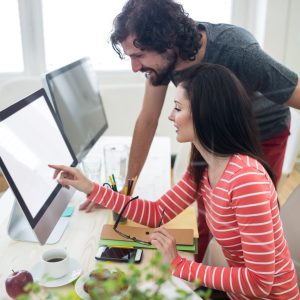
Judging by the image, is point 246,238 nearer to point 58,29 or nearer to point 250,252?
point 250,252

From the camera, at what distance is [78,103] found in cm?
163

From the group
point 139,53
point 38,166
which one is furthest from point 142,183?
point 38,166

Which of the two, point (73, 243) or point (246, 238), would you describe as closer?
point (246, 238)

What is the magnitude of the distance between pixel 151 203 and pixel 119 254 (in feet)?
0.82

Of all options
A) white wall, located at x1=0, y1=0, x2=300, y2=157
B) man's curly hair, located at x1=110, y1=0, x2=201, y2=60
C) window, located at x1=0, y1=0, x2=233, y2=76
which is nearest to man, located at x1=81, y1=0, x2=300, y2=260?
man's curly hair, located at x1=110, y1=0, x2=201, y2=60

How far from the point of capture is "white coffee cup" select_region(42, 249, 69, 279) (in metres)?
0.94

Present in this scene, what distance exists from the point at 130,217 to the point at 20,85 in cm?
201

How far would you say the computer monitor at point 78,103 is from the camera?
1.42 m

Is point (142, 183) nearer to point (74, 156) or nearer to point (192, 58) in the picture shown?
point (74, 156)

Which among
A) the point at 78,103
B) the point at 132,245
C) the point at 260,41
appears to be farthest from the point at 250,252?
the point at 260,41

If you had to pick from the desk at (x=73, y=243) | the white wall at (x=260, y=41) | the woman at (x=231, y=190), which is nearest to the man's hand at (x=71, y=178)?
the woman at (x=231, y=190)

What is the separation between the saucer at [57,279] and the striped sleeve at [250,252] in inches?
8.8

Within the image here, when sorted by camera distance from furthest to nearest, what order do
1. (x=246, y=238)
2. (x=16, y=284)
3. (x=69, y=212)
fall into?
(x=69, y=212)
(x=246, y=238)
(x=16, y=284)

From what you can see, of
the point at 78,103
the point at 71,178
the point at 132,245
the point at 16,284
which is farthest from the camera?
the point at 78,103
